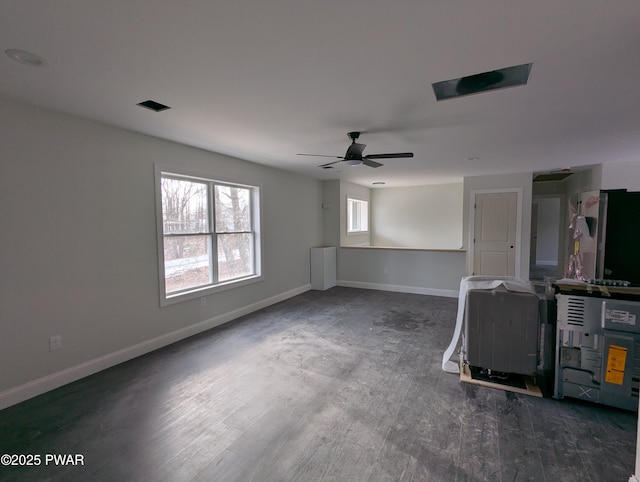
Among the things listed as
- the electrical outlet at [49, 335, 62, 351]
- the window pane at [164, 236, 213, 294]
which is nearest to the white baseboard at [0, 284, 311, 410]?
the electrical outlet at [49, 335, 62, 351]

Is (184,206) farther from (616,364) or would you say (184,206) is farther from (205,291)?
(616,364)

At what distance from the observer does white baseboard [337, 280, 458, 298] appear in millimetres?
5691

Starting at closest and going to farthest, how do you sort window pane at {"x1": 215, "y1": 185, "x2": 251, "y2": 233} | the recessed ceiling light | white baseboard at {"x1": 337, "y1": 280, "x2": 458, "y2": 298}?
1. the recessed ceiling light
2. window pane at {"x1": 215, "y1": 185, "x2": 251, "y2": 233}
3. white baseboard at {"x1": 337, "y1": 280, "x2": 458, "y2": 298}

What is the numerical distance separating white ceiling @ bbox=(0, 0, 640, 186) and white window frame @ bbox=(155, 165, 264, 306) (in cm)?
54

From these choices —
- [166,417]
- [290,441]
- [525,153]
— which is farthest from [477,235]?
[166,417]

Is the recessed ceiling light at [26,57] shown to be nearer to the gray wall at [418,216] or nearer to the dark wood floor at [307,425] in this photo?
the dark wood floor at [307,425]

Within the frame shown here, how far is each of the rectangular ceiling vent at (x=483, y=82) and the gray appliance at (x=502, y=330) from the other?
1.62 meters

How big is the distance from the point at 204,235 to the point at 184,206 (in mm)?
481

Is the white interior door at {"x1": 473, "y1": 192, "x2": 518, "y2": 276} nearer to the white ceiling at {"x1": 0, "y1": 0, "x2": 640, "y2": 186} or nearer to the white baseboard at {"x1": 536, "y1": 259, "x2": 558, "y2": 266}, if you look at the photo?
the white ceiling at {"x1": 0, "y1": 0, "x2": 640, "y2": 186}

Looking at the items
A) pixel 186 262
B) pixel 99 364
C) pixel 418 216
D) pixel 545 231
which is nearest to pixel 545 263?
pixel 545 231

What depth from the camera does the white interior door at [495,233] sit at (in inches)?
234

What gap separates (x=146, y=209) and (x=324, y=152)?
2.36 meters

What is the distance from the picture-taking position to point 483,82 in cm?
217

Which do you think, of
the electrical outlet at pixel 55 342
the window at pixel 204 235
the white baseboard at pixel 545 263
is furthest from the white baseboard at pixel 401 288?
the white baseboard at pixel 545 263
